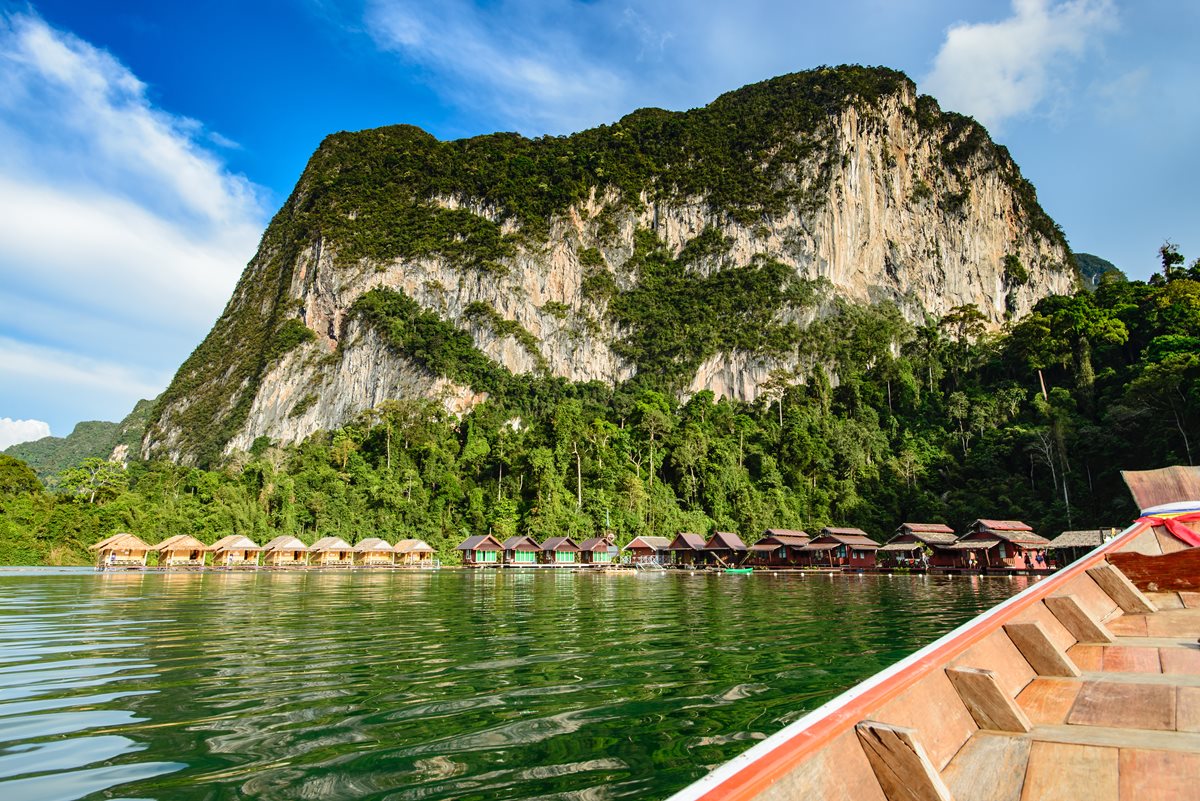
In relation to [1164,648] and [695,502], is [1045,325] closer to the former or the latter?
[695,502]

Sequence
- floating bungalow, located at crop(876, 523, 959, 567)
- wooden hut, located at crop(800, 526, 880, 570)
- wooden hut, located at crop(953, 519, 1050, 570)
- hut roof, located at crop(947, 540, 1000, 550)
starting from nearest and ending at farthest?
wooden hut, located at crop(953, 519, 1050, 570) < hut roof, located at crop(947, 540, 1000, 550) < floating bungalow, located at crop(876, 523, 959, 567) < wooden hut, located at crop(800, 526, 880, 570)

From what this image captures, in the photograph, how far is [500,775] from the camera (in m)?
4.47

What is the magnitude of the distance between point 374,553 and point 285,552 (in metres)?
7.39

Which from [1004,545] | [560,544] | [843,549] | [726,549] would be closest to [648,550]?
[726,549]

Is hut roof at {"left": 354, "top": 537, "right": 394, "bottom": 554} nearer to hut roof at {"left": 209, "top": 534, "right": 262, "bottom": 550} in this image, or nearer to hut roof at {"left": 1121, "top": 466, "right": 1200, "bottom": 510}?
hut roof at {"left": 209, "top": 534, "right": 262, "bottom": 550}

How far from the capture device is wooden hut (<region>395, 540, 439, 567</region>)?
179 ft

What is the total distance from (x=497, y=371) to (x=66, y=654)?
253ft

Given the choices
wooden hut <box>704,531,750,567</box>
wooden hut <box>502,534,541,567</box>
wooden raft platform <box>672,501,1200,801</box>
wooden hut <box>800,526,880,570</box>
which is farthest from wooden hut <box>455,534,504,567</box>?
wooden raft platform <box>672,501,1200,801</box>

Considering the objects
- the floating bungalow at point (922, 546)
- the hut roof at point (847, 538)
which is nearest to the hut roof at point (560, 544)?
the hut roof at point (847, 538)

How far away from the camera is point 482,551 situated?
55031 mm

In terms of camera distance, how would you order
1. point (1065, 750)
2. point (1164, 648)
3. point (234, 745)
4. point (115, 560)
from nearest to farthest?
1. point (1065, 750)
2. point (1164, 648)
3. point (234, 745)
4. point (115, 560)

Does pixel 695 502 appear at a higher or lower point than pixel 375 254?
lower

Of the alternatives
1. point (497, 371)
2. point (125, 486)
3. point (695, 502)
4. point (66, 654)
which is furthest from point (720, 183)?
point (66, 654)

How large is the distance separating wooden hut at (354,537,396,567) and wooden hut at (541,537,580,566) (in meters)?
13.3
